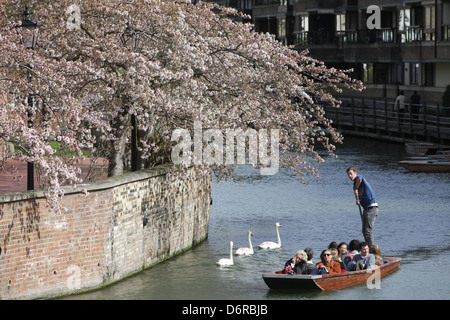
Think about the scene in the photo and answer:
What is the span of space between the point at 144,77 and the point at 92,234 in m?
3.60

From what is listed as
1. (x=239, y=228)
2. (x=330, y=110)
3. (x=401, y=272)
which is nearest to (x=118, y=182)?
(x=401, y=272)

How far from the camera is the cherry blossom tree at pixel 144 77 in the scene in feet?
64.0

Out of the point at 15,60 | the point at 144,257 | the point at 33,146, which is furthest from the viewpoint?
the point at 144,257

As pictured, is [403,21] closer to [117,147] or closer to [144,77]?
[117,147]

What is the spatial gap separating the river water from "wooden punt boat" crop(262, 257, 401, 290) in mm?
155

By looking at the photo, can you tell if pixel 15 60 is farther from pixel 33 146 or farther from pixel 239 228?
pixel 239 228

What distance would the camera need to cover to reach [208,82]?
897 inches

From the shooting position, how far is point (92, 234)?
61.0 feet

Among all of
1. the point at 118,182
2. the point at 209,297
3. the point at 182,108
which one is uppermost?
the point at 182,108

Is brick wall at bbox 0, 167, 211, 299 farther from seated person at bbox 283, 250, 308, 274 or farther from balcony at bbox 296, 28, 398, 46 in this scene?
balcony at bbox 296, 28, 398, 46

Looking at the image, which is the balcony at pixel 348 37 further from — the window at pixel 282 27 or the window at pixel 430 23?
the window at pixel 282 27

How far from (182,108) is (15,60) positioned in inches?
163

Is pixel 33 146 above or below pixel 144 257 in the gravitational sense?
above

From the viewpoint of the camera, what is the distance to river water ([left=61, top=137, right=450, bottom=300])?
19.2 metres
